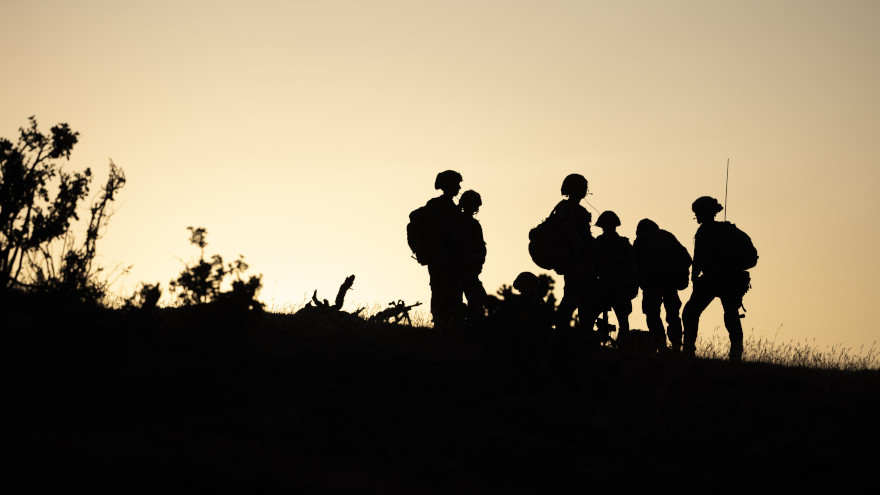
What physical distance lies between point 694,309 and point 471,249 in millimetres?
3641

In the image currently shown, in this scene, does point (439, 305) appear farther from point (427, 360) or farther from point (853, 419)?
point (853, 419)

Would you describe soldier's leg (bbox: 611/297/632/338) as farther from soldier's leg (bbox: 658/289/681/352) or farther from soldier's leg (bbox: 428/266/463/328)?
soldier's leg (bbox: 428/266/463/328)

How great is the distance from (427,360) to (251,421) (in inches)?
96.1

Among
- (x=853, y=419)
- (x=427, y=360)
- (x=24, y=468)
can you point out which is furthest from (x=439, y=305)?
(x=24, y=468)

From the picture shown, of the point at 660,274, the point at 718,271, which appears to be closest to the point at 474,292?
the point at 660,274

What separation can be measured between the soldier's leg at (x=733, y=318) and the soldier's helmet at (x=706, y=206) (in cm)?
132

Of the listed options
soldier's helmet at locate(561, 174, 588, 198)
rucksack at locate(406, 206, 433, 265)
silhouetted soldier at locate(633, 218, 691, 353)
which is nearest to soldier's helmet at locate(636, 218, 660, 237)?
silhouetted soldier at locate(633, 218, 691, 353)

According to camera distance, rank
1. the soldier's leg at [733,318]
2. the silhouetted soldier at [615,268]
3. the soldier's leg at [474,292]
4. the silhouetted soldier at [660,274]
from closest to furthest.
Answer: the soldier's leg at [474,292]
the silhouetted soldier at [615,268]
the soldier's leg at [733,318]
the silhouetted soldier at [660,274]

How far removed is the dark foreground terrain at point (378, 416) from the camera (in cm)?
720

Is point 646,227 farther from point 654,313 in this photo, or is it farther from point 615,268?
point 615,268

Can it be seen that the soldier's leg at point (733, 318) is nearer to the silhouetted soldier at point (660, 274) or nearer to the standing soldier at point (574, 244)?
the silhouetted soldier at point (660, 274)

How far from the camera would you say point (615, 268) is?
47.0ft

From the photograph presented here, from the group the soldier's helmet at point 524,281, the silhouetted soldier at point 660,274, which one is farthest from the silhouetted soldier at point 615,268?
the soldier's helmet at point 524,281

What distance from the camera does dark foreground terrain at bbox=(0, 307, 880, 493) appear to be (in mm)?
7199
